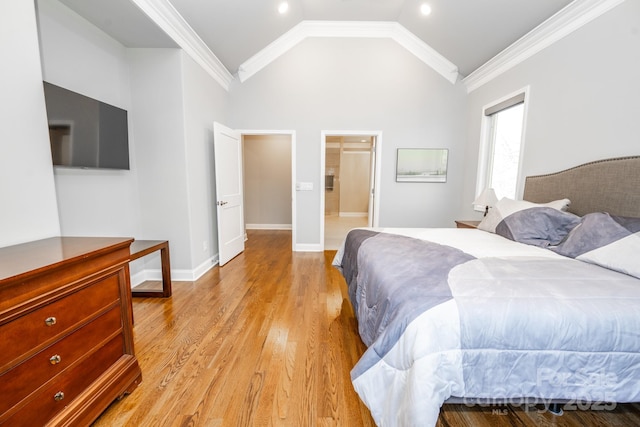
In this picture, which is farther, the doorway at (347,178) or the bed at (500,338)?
the doorway at (347,178)

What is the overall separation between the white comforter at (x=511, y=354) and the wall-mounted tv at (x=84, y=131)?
2543 mm

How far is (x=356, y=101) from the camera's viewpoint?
4.11 m

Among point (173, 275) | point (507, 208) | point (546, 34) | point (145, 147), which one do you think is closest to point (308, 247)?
point (173, 275)

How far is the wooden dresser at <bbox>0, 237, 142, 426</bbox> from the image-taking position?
93 centimetres

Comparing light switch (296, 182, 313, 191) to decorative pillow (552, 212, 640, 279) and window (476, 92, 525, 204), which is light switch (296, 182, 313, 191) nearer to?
window (476, 92, 525, 204)

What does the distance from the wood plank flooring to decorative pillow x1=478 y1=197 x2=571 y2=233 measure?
141 centimetres

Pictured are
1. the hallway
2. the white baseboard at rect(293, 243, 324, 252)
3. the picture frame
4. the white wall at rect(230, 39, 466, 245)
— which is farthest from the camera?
the hallway

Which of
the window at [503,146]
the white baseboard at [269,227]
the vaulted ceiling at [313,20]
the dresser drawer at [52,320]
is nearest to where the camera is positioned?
the dresser drawer at [52,320]

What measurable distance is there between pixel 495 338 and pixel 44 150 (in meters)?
2.42

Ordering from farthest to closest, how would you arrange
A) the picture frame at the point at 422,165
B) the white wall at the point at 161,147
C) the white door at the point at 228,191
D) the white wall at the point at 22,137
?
the picture frame at the point at 422,165
the white door at the point at 228,191
the white wall at the point at 161,147
the white wall at the point at 22,137

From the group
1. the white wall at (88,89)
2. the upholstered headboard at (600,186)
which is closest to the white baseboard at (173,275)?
the white wall at (88,89)

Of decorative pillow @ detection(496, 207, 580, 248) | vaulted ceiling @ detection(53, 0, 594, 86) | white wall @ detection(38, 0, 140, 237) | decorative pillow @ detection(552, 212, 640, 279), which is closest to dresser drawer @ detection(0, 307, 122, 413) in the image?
white wall @ detection(38, 0, 140, 237)

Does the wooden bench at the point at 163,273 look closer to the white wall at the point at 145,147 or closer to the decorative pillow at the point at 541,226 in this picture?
the white wall at the point at 145,147

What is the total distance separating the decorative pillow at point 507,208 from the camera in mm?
2197
